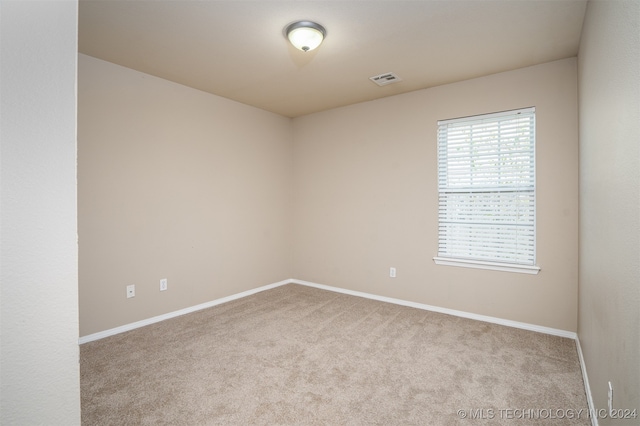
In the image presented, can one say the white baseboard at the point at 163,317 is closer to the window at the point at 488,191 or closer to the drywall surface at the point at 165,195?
the drywall surface at the point at 165,195

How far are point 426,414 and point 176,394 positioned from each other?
157 cm

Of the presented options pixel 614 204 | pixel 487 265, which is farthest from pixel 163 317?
pixel 614 204

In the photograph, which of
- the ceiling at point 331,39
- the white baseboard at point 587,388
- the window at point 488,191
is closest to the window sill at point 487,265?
the window at point 488,191

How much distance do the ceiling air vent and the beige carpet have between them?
2565mm

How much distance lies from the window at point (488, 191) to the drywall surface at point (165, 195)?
2423 millimetres

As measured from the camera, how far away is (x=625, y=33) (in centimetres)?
131

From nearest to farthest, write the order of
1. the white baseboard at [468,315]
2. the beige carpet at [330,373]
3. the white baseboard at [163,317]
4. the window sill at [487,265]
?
the beige carpet at [330,373]
the white baseboard at [163,317]
the white baseboard at [468,315]
the window sill at [487,265]

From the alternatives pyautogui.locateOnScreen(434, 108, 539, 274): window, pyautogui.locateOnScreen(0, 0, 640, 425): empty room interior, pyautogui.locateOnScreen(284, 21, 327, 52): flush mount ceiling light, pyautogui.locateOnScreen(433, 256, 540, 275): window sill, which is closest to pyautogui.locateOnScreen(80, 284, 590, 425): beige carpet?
pyautogui.locateOnScreen(0, 0, 640, 425): empty room interior

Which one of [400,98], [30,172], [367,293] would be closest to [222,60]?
[400,98]

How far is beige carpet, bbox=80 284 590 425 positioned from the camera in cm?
195

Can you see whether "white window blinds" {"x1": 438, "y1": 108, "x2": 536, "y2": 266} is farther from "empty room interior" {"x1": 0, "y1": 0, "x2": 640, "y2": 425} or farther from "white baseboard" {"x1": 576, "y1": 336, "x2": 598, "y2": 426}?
"white baseboard" {"x1": 576, "y1": 336, "x2": 598, "y2": 426}

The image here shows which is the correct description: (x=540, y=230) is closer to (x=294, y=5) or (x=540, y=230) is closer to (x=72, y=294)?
(x=294, y=5)

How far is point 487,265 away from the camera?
11.4 ft

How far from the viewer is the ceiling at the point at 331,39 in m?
2.27
